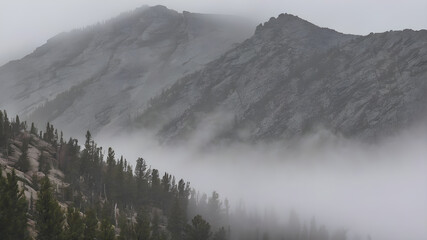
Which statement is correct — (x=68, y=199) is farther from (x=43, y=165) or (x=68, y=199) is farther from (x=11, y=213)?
(x=11, y=213)

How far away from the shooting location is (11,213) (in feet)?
236

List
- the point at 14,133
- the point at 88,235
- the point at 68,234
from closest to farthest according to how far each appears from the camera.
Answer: the point at 68,234 < the point at 88,235 < the point at 14,133

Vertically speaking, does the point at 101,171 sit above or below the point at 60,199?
above

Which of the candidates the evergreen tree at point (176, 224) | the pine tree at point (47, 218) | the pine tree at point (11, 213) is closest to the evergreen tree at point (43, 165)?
the evergreen tree at point (176, 224)

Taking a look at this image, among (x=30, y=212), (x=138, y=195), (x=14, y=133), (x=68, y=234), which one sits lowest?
(x=68, y=234)

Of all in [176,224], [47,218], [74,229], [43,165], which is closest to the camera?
[47,218]

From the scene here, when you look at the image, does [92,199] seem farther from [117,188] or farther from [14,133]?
[14,133]

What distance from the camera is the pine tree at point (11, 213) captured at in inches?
2734

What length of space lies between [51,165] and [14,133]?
22.9 meters

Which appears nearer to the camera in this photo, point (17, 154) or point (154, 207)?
point (17, 154)

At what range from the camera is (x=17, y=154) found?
143750 mm

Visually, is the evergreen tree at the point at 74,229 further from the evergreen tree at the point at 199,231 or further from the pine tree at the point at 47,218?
the evergreen tree at the point at 199,231

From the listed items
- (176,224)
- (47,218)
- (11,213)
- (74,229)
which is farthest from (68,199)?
(11,213)

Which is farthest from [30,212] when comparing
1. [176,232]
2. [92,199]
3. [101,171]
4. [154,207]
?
[154,207]
